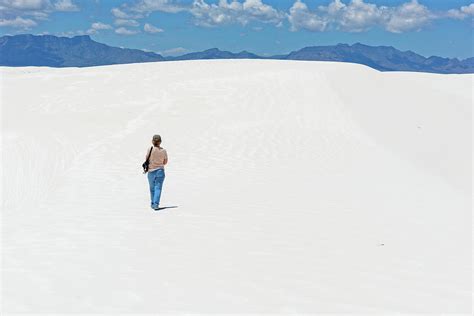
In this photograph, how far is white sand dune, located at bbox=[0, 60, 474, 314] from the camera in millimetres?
4832

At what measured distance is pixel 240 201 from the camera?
9203 mm

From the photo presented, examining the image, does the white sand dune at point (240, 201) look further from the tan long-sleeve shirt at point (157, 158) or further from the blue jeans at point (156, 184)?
the tan long-sleeve shirt at point (157, 158)

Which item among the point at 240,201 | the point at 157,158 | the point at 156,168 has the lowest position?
the point at 240,201

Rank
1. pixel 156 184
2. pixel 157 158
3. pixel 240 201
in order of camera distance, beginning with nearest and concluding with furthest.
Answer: pixel 157 158 → pixel 156 184 → pixel 240 201

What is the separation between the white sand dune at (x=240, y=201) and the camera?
4.83 meters

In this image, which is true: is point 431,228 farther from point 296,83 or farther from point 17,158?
point 296,83

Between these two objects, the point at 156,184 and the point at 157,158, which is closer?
the point at 157,158

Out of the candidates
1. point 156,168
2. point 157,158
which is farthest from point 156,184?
point 157,158

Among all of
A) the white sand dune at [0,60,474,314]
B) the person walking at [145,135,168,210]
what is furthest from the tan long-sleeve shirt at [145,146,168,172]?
the white sand dune at [0,60,474,314]

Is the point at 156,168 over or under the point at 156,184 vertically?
over

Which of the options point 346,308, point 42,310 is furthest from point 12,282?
point 346,308

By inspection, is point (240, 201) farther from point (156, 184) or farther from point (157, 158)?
point (157, 158)

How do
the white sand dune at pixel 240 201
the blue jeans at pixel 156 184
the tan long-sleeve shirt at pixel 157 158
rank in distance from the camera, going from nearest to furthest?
the white sand dune at pixel 240 201
the tan long-sleeve shirt at pixel 157 158
the blue jeans at pixel 156 184

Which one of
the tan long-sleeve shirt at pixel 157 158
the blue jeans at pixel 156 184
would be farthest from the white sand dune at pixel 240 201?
the tan long-sleeve shirt at pixel 157 158
